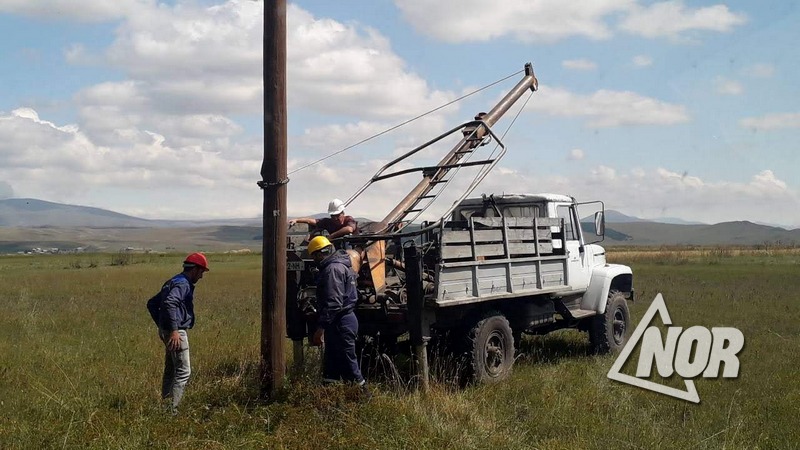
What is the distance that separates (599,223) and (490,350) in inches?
138

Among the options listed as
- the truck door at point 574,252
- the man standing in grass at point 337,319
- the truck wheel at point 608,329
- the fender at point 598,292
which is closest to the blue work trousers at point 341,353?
the man standing in grass at point 337,319

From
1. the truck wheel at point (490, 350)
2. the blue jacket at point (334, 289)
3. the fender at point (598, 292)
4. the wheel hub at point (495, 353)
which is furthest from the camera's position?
the fender at point (598, 292)

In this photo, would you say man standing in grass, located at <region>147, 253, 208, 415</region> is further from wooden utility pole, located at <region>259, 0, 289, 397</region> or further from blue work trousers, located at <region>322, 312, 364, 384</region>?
blue work trousers, located at <region>322, 312, 364, 384</region>

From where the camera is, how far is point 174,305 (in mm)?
7645

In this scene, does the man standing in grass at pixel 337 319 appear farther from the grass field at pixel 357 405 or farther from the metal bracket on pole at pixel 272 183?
the metal bracket on pole at pixel 272 183

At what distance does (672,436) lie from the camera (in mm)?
7195

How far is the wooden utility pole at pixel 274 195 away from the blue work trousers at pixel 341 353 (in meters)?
0.53

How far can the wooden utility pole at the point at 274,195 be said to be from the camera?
7520 millimetres

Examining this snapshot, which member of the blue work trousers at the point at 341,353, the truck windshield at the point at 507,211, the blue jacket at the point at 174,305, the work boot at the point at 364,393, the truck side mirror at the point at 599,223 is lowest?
the work boot at the point at 364,393

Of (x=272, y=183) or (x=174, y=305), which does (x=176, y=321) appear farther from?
(x=272, y=183)

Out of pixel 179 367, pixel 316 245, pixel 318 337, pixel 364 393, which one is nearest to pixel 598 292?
pixel 318 337

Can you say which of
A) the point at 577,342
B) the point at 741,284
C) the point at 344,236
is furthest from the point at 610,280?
the point at 741,284

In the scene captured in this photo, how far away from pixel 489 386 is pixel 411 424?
8.31ft

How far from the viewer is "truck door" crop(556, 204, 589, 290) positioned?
11.6 meters
